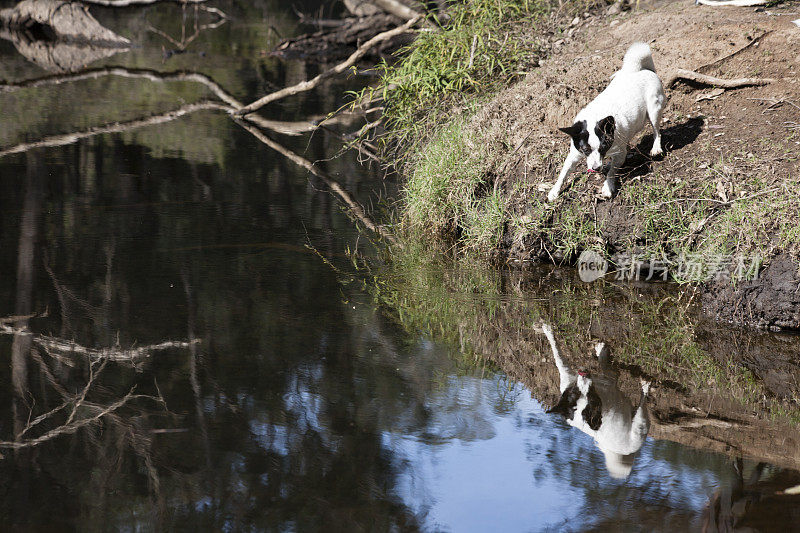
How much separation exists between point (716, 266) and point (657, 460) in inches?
70.3

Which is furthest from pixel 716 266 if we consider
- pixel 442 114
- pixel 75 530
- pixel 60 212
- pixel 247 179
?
pixel 60 212

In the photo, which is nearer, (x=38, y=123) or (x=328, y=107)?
(x=38, y=123)

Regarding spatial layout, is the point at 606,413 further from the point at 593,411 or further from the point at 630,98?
the point at 630,98

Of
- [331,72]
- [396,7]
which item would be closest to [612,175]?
[331,72]

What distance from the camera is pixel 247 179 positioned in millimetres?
7273

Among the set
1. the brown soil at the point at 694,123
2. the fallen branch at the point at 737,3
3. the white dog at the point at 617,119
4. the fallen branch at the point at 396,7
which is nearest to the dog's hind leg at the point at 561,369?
the brown soil at the point at 694,123

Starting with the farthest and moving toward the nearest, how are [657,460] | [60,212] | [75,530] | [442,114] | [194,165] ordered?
[194,165] < [442,114] < [60,212] < [657,460] < [75,530]

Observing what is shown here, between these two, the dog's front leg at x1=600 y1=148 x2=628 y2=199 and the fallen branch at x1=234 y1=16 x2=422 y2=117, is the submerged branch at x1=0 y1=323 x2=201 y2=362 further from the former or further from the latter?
the fallen branch at x1=234 y1=16 x2=422 y2=117

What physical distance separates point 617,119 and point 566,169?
0.47 metres

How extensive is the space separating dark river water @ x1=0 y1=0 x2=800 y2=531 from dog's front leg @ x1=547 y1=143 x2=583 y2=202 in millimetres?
853

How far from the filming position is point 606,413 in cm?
374

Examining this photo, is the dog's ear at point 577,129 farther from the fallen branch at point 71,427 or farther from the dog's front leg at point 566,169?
the fallen branch at point 71,427

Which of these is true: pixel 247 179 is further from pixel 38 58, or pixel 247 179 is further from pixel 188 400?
pixel 38 58

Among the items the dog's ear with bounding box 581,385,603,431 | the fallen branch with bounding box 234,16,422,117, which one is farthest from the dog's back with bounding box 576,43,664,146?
the fallen branch with bounding box 234,16,422,117
